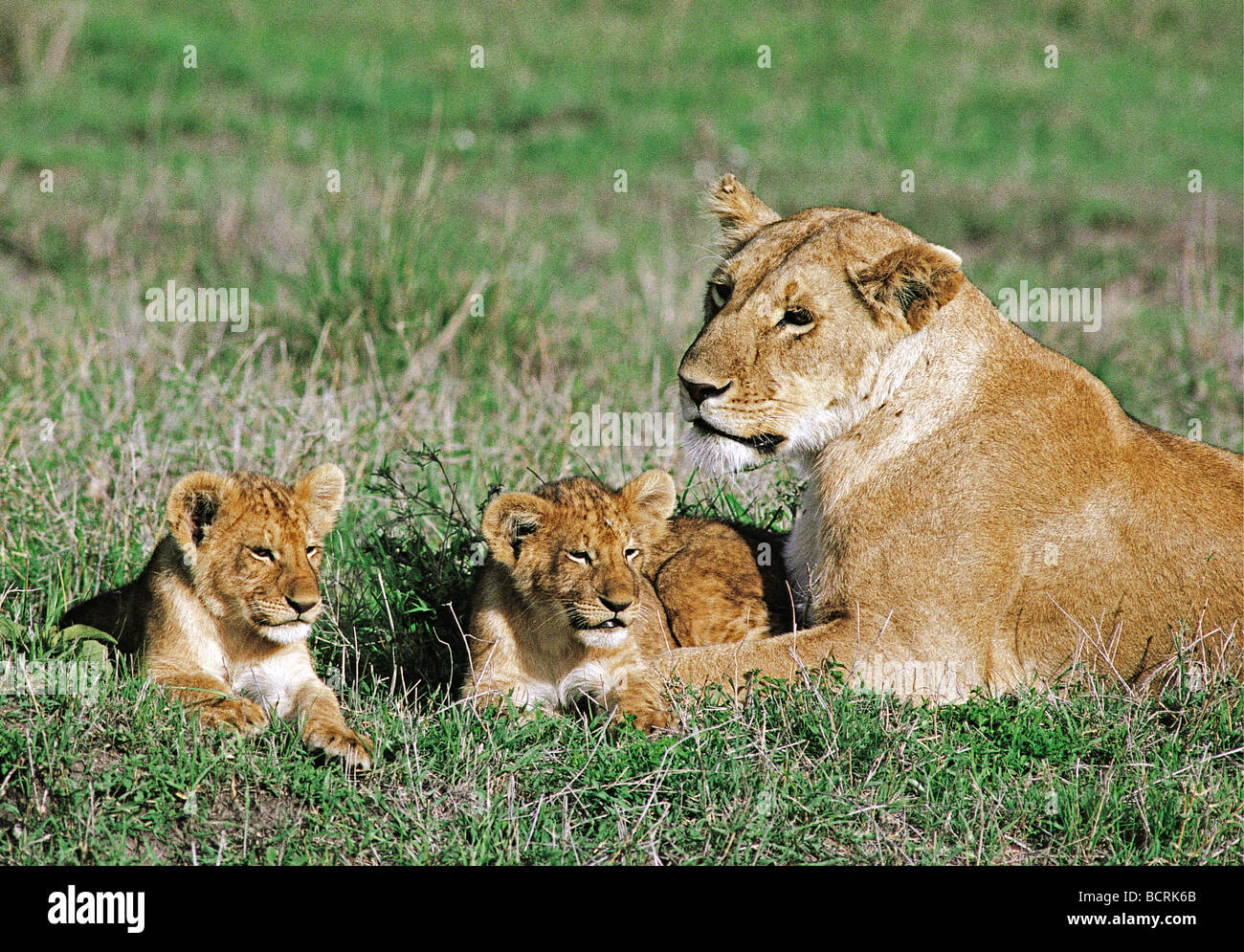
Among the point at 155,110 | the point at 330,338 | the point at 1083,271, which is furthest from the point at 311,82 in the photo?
the point at 330,338

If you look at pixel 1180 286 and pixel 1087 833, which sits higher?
pixel 1180 286

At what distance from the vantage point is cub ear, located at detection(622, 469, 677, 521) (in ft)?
16.5

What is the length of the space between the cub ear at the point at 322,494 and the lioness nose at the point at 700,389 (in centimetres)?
117

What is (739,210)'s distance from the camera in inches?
230

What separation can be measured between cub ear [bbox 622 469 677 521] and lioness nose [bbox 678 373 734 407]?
279mm

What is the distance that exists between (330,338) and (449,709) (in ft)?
12.5

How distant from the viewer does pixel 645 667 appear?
4.95 m

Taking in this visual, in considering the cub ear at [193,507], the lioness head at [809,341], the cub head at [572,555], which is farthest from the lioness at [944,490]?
the cub ear at [193,507]

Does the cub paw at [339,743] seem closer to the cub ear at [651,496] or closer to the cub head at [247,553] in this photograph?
the cub head at [247,553]

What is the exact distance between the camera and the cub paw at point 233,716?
4.52 metres

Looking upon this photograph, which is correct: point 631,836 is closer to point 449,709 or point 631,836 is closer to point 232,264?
point 449,709

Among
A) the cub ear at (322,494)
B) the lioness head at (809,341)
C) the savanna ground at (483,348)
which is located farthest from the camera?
the lioness head at (809,341)

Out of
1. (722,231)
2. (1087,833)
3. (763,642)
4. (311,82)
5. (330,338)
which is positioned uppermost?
(311,82)

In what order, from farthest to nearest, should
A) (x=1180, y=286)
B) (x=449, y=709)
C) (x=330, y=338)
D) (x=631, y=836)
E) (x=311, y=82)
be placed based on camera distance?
(x=311, y=82) < (x=1180, y=286) < (x=330, y=338) < (x=449, y=709) < (x=631, y=836)
